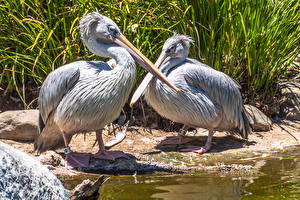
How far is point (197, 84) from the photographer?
4.94m

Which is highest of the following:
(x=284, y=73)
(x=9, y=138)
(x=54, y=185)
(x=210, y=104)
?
(x=284, y=73)

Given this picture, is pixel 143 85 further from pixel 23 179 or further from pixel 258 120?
pixel 23 179

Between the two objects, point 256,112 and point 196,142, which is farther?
point 256,112

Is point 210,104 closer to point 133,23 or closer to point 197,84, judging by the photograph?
point 197,84

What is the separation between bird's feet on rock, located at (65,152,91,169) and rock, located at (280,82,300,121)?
3017 mm

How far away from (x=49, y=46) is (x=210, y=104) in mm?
2059

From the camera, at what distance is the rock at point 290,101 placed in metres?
6.11

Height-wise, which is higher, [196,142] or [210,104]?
[210,104]

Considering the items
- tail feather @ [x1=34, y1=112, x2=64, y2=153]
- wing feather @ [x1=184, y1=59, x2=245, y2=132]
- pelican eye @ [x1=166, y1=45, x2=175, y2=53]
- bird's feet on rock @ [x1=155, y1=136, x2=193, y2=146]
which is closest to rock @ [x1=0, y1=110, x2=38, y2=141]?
tail feather @ [x1=34, y1=112, x2=64, y2=153]

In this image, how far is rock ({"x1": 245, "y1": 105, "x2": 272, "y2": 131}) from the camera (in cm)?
564

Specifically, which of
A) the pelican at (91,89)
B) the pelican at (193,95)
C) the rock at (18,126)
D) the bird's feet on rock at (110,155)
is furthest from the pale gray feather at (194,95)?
the rock at (18,126)

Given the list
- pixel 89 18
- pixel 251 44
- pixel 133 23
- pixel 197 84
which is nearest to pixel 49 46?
pixel 133 23

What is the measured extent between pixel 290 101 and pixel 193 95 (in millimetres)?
1899

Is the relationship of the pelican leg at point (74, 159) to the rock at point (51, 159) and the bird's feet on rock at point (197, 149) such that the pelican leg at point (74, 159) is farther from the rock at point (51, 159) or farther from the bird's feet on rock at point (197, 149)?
the bird's feet on rock at point (197, 149)
